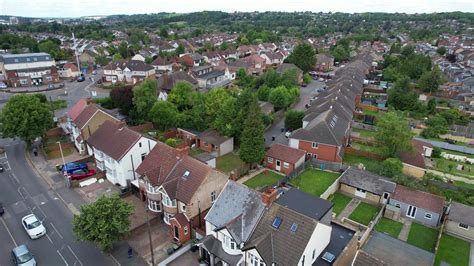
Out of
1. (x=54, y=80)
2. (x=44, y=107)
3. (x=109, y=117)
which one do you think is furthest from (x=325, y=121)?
(x=54, y=80)

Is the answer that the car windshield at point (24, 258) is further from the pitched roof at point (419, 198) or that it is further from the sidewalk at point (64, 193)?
the pitched roof at point (419, 198)

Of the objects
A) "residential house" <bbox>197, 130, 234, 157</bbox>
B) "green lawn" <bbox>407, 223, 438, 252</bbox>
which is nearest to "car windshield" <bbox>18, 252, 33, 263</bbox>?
"residential house" <bbox>197, 130, 234, 157</bbox>

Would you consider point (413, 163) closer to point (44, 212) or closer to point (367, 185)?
point (367, 185)

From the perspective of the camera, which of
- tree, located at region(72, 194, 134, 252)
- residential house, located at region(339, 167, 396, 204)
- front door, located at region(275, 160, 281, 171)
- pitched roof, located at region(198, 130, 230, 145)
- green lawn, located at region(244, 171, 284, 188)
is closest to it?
tree, located at region(72, 194, 134, 252)

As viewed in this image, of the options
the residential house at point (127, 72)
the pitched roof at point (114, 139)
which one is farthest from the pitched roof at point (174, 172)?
the residential house at point (127, 72)

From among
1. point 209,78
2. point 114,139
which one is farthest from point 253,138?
point 209,78

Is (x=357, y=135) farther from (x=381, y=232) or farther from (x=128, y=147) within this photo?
(x=128, y=147)

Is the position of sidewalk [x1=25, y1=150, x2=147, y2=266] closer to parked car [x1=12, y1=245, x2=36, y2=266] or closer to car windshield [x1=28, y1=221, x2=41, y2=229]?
car windshield [x1=28, y1=221, x2=41, y2=229]
